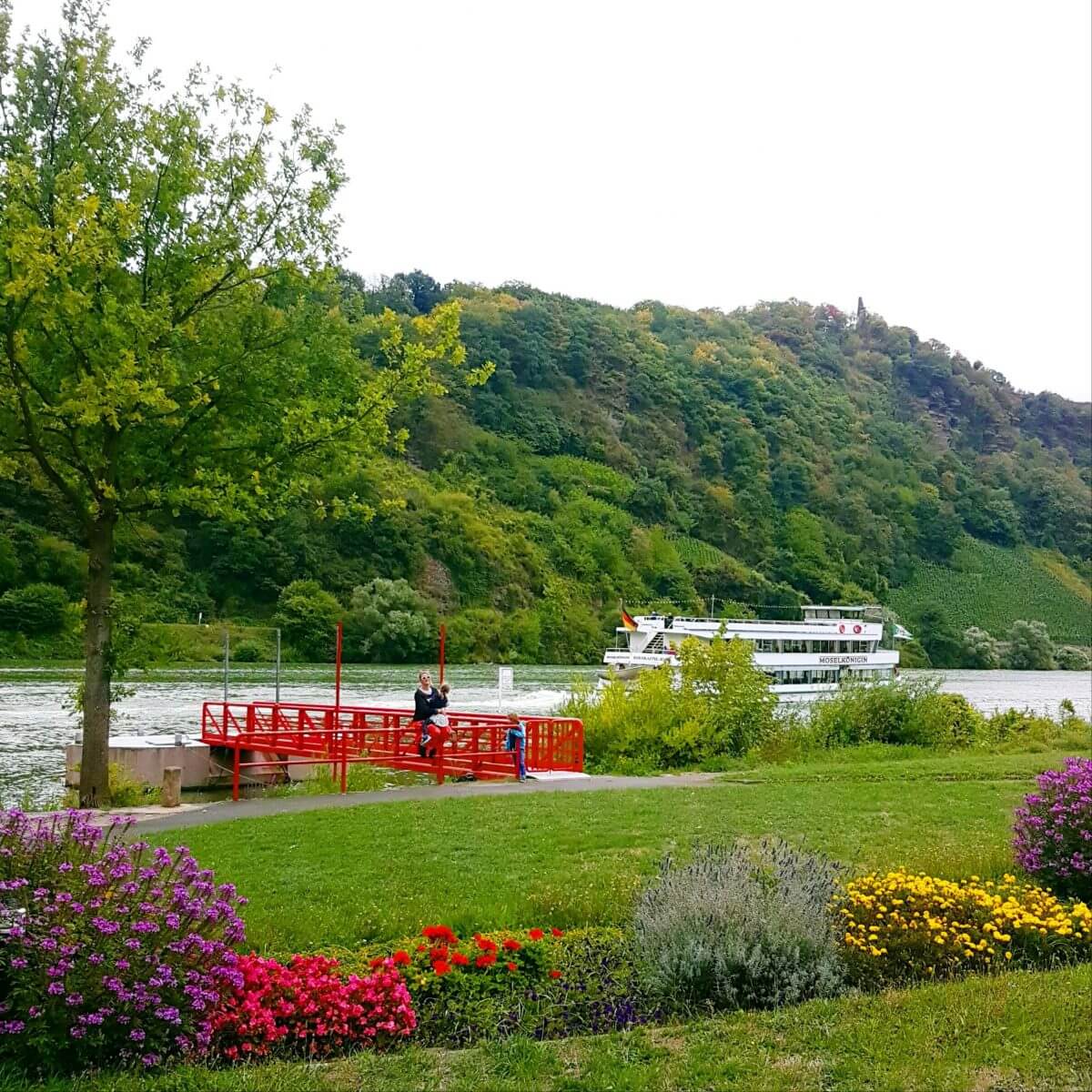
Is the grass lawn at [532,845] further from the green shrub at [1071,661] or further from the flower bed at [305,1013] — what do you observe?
the green shrub at [1071,661]

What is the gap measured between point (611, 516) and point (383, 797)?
335ft

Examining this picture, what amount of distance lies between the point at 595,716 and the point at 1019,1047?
771 inches

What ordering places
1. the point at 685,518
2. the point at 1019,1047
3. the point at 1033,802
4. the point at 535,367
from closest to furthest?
the point at 1019,1047 → the point at 1033,802 → the point at 685,518 → the point at 535,367

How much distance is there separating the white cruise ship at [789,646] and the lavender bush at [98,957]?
4214cm

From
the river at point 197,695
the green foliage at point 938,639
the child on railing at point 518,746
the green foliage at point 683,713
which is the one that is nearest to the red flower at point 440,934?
the river at point 197,695

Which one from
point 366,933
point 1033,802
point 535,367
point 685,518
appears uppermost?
point 535,367

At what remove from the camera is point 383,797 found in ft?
53.5

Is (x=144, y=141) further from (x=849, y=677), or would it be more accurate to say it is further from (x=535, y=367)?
(x=535, y=367)

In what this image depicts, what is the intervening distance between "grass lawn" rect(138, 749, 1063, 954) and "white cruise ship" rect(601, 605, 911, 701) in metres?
31.8

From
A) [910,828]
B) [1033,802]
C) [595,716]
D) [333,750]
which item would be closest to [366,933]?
[1033,802]

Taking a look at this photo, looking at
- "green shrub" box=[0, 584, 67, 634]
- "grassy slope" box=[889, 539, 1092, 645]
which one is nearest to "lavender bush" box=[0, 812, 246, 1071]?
"green shrub" box=[0, 584, 67, 634]

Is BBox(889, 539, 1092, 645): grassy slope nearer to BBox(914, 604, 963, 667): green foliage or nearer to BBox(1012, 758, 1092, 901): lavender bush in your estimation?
BBox(914, 604, 963, 667): green foliage

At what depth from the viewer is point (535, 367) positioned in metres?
145

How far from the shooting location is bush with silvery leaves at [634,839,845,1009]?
6543 mm
